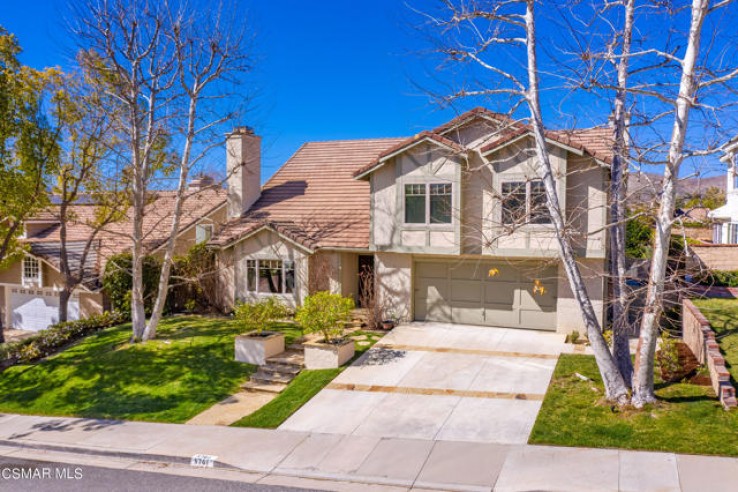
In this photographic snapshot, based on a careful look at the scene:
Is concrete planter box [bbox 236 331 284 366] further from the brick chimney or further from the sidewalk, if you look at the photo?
the brick chimney

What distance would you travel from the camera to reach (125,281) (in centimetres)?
2262

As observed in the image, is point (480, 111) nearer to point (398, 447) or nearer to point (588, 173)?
point (588, 173)

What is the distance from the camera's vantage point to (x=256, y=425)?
42.2 feet

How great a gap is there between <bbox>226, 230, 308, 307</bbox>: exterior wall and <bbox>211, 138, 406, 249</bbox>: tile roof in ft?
1.45

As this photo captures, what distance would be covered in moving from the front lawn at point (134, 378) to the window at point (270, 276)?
2.21 m

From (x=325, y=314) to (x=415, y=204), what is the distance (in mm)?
5166

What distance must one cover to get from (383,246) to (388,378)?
19.0 feet

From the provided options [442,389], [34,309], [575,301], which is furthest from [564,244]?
[34,309]

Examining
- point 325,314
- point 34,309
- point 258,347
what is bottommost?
point 258,347

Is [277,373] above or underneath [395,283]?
underneath

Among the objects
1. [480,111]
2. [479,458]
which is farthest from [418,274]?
[479,458]

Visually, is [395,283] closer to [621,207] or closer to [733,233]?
[621,207]

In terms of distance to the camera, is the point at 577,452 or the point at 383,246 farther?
the point at 383,246

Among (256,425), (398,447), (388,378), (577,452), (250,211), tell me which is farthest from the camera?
(250,211)
